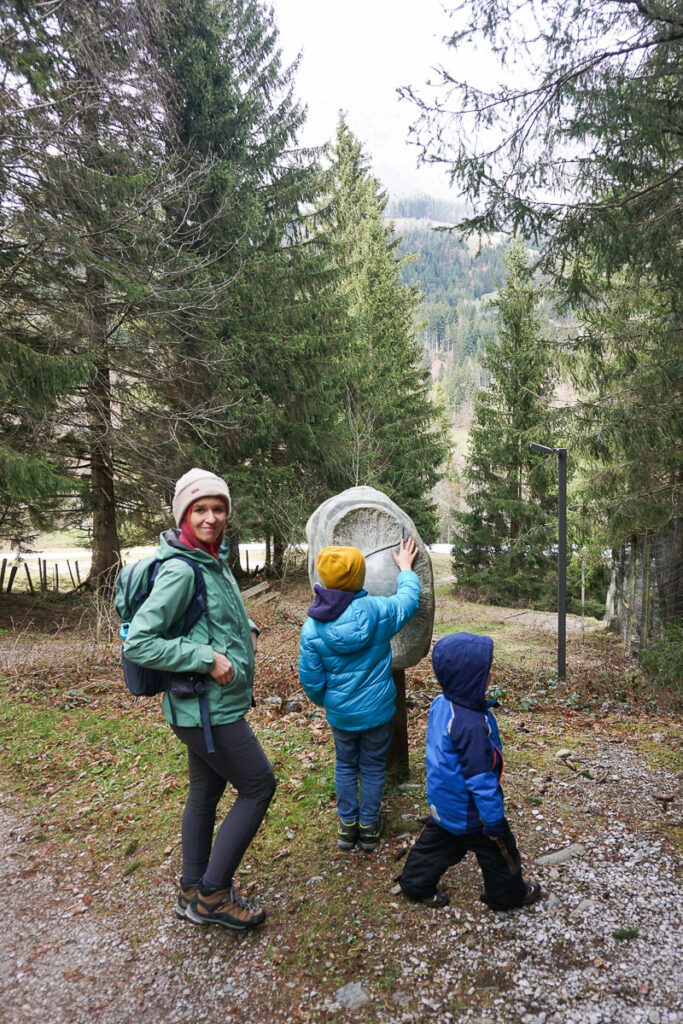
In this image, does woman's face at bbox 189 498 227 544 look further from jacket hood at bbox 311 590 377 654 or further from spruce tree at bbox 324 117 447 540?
spruce tree at bbox 324 117 447 540

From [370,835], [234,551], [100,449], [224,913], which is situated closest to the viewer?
[224,913]

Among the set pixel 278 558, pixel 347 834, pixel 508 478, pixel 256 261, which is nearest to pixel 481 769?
pixel 347 834

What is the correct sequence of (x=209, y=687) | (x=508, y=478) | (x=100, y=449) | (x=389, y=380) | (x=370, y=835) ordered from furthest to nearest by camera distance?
(x=389, y=380)
(x=508, y=478)
(x=100, y=449)
(x=370, y=835)
(x=209, y=687)

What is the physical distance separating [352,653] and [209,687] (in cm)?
82

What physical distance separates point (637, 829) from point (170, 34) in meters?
16.7

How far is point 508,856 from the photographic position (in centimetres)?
278

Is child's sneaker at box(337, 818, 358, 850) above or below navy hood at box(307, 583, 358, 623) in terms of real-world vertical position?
below

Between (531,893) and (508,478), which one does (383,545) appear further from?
(508,478)

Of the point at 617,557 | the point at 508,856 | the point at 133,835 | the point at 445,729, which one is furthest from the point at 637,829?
the point at 617,557

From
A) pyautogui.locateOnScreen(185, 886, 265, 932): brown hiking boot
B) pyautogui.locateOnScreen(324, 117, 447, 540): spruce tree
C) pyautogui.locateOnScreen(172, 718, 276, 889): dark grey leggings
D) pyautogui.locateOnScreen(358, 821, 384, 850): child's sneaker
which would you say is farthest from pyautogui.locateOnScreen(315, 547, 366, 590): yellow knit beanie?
pyautogui.locateOnScreen(324, 117, 447, 540): spruce tree

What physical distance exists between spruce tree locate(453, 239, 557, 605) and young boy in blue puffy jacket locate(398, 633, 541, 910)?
17.9 meters

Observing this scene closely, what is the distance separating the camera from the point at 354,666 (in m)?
3.15

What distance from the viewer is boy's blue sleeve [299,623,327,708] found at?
3.12 metres

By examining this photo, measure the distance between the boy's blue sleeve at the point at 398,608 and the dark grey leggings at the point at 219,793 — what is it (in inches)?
33.3
